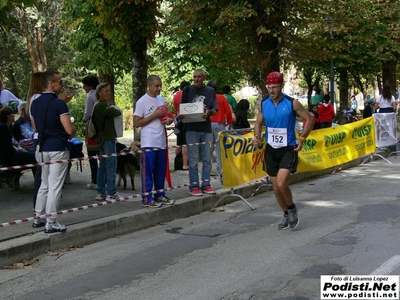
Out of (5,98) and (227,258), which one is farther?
(5,98)

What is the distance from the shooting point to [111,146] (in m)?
10.3

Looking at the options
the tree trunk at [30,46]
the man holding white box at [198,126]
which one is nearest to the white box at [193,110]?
the man holding white box at [198,126]

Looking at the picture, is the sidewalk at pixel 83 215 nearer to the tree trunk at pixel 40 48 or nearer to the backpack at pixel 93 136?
the backpack at pixel 93 136

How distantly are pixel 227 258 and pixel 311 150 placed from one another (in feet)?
23.8

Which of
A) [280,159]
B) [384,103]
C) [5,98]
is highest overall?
[5,98]

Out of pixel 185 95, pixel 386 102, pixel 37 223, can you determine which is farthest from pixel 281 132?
pixel 386 102

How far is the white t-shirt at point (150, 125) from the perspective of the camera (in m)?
9.80

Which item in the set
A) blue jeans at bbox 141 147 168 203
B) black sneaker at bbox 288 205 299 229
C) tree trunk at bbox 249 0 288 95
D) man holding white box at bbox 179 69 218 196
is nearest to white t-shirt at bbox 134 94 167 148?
blue jeans at bbox 141 147 168 203

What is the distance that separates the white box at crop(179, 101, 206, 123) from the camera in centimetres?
1036

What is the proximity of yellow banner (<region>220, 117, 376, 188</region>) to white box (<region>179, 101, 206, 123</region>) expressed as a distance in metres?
0.60

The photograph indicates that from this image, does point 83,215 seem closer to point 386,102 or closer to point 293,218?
point 293,218

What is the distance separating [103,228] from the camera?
8.65 meters

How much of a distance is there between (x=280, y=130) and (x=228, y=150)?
8.72 feet

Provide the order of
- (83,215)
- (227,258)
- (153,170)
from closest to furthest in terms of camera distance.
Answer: (227,258) → (83,215) → (153,170)
